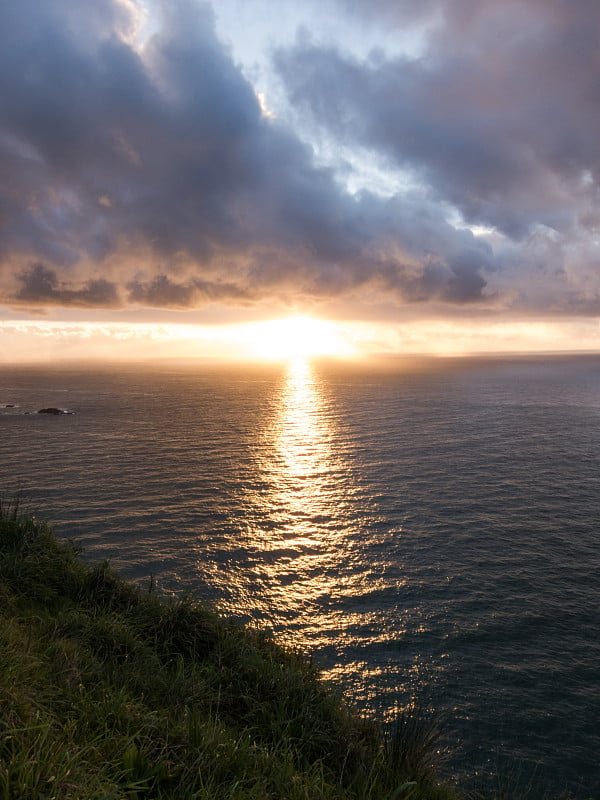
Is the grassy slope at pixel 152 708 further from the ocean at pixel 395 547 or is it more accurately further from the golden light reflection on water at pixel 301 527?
the golden light reflection on water at pixel 301 527

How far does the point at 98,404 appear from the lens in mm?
145500

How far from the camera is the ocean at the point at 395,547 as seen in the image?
25969 mm

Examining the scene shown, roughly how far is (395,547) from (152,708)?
36.7m

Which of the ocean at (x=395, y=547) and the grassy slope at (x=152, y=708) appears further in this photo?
the ocean at (x=395, y=547)

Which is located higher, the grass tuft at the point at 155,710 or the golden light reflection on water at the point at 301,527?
the grass tuft at the point at 155,710

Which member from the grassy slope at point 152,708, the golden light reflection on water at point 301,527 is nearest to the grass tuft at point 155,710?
the grassy slope at point 152,708

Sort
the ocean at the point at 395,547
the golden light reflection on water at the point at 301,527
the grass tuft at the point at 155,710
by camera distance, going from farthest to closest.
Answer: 1. the golden light reflection on water at the point at 301,527
2. the ocean at the point at 395,547
3. the grass tuft at the point at 155,710

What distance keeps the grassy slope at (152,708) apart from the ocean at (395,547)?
26.5ft

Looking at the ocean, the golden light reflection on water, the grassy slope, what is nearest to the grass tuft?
the grassy slope

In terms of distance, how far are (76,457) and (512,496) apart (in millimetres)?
70321

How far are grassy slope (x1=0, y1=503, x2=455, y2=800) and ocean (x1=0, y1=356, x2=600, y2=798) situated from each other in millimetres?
8077

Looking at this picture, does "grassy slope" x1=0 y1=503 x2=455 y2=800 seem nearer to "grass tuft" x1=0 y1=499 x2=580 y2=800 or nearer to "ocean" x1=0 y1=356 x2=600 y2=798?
"grass tuft" x1=0 y1=499 x2=580 y2=800

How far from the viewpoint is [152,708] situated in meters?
11.9

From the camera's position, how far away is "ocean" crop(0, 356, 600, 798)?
25969mm
